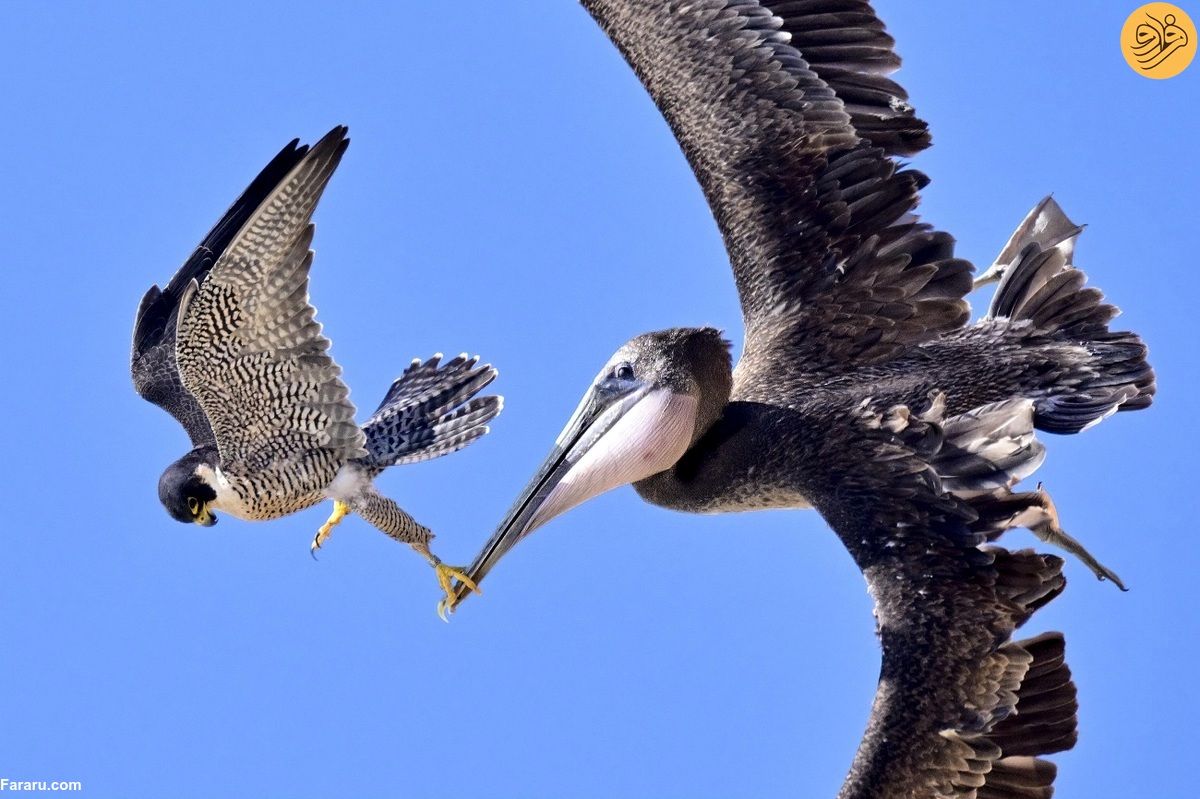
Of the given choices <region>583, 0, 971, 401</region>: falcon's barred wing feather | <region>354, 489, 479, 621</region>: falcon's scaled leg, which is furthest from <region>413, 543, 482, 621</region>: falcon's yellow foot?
<region>583, 0, 971, 401</region>: falcon's barred wing feather

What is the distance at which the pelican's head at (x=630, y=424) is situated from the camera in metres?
9.26

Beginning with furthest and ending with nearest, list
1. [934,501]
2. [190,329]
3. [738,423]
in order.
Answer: [190,329] → [738,423] → [934,501]

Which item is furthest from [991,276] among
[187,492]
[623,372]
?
[187,492]

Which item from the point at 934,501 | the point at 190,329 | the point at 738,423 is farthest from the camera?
the point at 190,329

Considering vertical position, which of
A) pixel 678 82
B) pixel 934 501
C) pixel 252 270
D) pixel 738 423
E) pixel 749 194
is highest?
pixel 678 82

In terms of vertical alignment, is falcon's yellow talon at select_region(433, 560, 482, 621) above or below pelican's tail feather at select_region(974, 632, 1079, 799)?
above

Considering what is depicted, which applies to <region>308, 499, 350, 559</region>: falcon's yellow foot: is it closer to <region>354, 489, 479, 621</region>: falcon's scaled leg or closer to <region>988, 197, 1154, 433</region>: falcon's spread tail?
<region>354, 489, 479, 621</region>: falcon's scaled leg

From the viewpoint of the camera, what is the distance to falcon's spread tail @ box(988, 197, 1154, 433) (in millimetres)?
9320

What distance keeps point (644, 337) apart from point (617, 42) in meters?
2.00

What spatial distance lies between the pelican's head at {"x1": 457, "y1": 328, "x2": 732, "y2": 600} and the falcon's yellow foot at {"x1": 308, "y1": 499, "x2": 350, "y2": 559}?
6.06 ft

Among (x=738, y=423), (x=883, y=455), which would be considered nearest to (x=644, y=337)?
(x=738, y=423)

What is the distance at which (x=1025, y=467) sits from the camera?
8.45 metres

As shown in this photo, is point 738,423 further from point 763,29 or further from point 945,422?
point 763,29

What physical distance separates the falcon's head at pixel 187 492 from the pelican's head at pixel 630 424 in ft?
6.25
